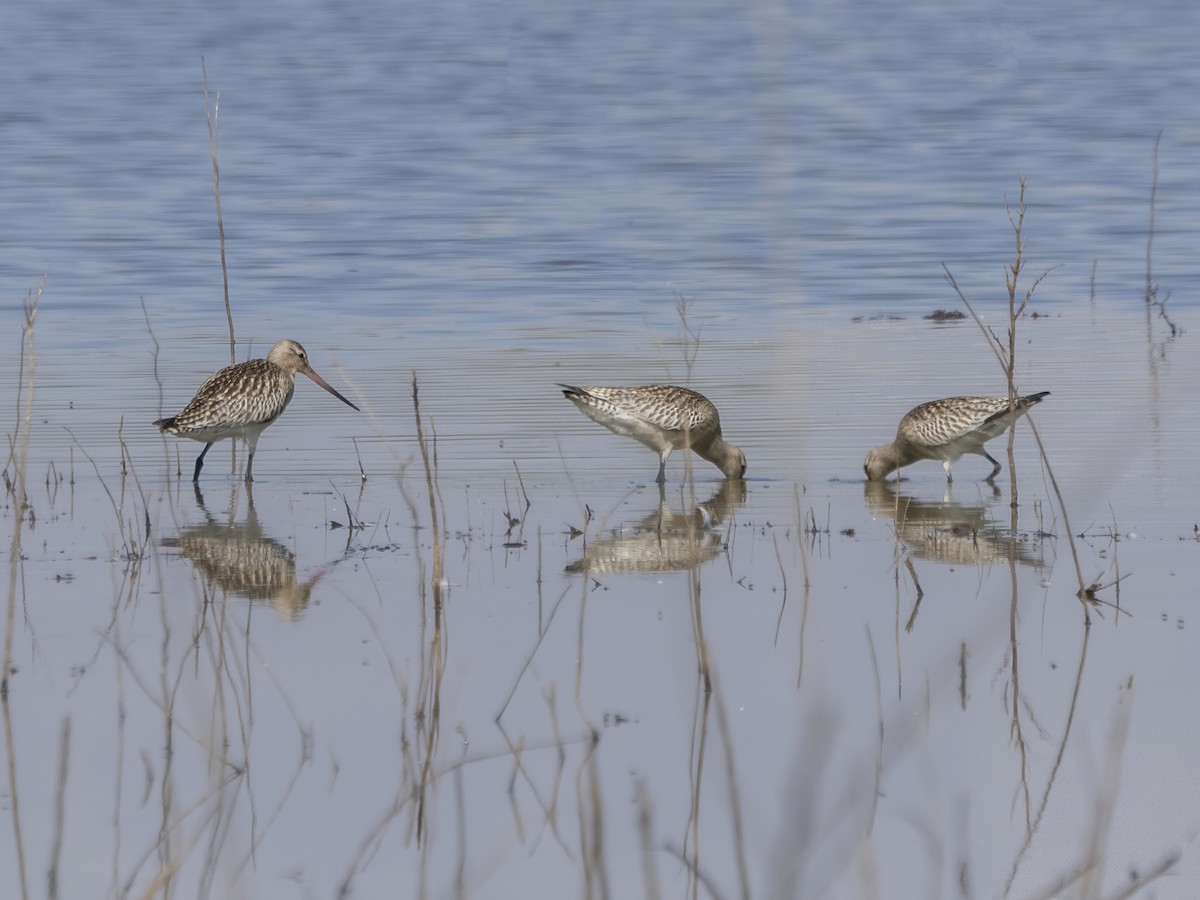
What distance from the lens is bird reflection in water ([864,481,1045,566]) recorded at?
784 cm

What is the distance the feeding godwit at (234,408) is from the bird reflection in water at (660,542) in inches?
83.4

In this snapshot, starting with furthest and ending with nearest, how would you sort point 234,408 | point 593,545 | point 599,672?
point 234,408 → point 593,545 → point 599,672

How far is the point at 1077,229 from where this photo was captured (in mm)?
20531

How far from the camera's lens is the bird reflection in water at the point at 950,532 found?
7.84 m

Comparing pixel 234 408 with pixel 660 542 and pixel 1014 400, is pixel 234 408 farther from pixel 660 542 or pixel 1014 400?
pixel 1014 400

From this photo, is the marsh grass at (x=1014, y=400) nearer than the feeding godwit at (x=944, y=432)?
Yes

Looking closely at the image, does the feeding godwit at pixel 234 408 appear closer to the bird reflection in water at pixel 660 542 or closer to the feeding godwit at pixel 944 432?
the bird reflection in water at pixel 660 542

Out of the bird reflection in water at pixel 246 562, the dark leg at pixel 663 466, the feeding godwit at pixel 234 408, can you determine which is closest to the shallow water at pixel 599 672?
the bird reflection in water at pixel 246 562

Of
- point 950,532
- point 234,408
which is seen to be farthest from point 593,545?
point 234,408

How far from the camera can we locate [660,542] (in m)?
8.38

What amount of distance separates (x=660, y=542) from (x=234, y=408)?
278 centimetres

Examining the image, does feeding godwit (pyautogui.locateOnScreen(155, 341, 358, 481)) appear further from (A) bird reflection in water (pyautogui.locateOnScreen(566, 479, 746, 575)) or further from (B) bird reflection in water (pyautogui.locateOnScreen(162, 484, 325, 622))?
(A) bird reflection in water (pyautogui.locateOnScreen(566, 479, 746, 575))


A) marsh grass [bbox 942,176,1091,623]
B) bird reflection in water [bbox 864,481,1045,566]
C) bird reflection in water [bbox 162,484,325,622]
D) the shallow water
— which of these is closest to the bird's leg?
the shallow water

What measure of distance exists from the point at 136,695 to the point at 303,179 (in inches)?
788
